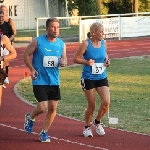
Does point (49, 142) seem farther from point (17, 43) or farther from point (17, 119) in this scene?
point (17, 43)

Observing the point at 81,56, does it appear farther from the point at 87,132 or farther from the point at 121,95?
the point at 121,95

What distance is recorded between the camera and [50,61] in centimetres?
990

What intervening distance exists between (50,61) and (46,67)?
0.41 feet

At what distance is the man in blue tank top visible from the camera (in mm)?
9914

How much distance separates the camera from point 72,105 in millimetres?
14578

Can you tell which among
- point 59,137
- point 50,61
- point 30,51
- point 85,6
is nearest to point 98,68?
point 50,61

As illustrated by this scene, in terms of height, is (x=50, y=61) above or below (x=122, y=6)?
above

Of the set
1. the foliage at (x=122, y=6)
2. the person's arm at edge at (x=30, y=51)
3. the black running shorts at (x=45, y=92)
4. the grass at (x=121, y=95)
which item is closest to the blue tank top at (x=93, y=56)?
the black running shorts at (x=45, y=92)

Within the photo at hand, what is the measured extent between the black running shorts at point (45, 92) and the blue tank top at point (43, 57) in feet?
0.21

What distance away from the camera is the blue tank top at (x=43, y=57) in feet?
32.6

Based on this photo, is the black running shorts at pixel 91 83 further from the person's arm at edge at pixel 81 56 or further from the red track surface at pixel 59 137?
the red track surface at pixel 59 137

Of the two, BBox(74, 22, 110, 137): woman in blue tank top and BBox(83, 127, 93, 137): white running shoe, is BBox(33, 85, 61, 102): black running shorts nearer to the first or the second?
BBox(74, 22, 110, 137): woman in blue tank top

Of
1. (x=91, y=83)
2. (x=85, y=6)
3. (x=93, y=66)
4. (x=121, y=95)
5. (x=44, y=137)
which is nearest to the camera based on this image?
(x=44, y=137)

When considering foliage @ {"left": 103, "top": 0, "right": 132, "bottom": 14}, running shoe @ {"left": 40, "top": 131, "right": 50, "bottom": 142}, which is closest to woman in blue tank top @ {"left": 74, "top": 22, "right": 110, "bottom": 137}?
running shoe @ {"left": 40, "top": 131, "right": 50, "bottom": 142}
